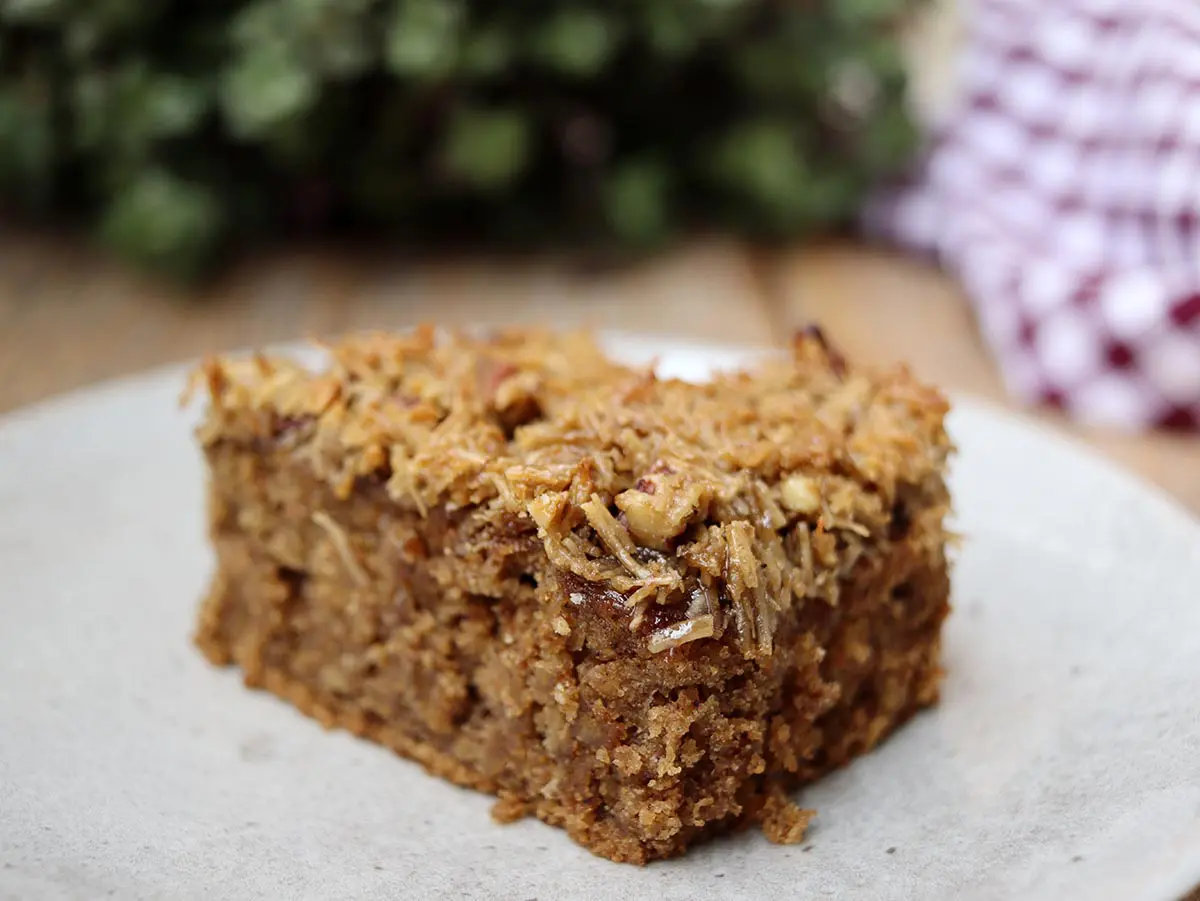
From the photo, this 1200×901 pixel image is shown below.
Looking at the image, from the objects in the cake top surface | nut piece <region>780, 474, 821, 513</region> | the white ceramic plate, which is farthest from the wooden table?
nut piece <region>780, 474, 821, 513</region>

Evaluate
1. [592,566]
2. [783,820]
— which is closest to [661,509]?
[592,566]

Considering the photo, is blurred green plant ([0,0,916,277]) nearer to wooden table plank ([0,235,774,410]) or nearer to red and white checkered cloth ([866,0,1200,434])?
wooden table plank ([0,235,774,410])

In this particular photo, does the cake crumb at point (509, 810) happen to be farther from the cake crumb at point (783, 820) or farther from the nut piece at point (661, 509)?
the nut piece at point (661, 509)

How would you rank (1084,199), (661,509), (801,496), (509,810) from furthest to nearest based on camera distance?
(1084,199) < (509,810) < (801,496) < (661,509)

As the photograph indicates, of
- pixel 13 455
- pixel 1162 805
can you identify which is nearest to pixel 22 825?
pixel 13 455

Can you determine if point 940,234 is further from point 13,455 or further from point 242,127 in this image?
point 13,455

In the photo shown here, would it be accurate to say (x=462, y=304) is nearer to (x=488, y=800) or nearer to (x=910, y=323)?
(x=910, y=323)
